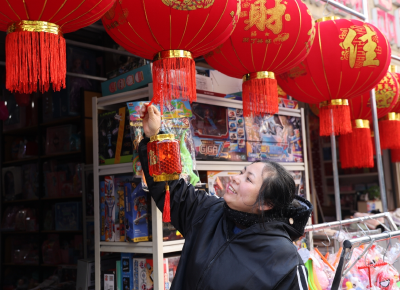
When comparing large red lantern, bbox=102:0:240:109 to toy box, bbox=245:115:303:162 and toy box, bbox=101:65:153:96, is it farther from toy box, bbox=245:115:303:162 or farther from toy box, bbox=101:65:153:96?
toy box, bbox=245:115:303:162

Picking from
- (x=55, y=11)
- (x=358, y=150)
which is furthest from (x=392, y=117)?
(x=55, y=11)

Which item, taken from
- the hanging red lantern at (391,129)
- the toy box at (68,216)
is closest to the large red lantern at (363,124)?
the hanging red lantern at (391,129)

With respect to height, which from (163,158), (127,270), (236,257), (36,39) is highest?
(36,39)

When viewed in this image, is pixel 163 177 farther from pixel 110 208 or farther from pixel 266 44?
pixel 110 208

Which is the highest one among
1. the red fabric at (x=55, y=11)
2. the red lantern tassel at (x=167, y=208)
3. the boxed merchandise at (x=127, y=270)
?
the red fabric at (x=55, y=11)

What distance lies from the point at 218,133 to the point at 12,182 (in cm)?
327

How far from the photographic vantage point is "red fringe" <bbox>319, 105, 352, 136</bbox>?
2.57 metres

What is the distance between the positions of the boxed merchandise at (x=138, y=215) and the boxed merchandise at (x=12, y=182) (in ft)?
9.93

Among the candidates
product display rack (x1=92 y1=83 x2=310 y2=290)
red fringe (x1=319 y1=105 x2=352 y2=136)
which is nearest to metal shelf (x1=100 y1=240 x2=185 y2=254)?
product display rack (x1=92 y1=83 x2=310 y2=290)

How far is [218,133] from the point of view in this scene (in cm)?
265

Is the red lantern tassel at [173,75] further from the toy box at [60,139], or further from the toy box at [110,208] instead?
the toy box at [60,139]

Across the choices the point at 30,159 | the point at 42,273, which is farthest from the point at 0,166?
the point at 42,273

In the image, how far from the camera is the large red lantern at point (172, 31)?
1.56 m

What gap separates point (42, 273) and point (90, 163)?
1362 mm
